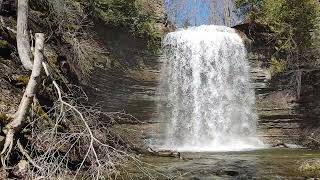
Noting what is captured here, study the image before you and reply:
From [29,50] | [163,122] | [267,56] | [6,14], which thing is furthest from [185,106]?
[29,50]

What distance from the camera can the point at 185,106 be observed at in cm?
2134

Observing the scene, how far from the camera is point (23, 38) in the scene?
1066 cm

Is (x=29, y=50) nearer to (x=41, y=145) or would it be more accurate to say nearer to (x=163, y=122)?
(x=41, y=145)

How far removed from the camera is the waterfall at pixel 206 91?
68.6ft

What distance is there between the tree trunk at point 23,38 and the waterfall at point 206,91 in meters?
10.7

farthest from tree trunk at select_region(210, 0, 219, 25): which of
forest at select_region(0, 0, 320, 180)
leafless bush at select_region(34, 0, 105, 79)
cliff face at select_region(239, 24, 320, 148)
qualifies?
leafless bush at select_region(34, 0, 105, 79)

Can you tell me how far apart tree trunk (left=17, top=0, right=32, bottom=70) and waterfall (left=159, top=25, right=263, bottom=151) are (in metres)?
10.7

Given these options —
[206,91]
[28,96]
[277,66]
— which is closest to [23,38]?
[28,96]

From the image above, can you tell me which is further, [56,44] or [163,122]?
[163,122]

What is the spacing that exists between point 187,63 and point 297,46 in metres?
5.14

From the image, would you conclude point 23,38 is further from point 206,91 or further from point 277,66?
point 277,66

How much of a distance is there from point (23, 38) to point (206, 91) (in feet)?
40.3

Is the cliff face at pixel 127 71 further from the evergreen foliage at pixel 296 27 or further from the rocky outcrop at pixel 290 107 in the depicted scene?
the evergreen foliage at pixel 296 27

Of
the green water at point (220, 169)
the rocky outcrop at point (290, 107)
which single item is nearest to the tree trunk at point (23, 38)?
the green water at point (220, 169)
